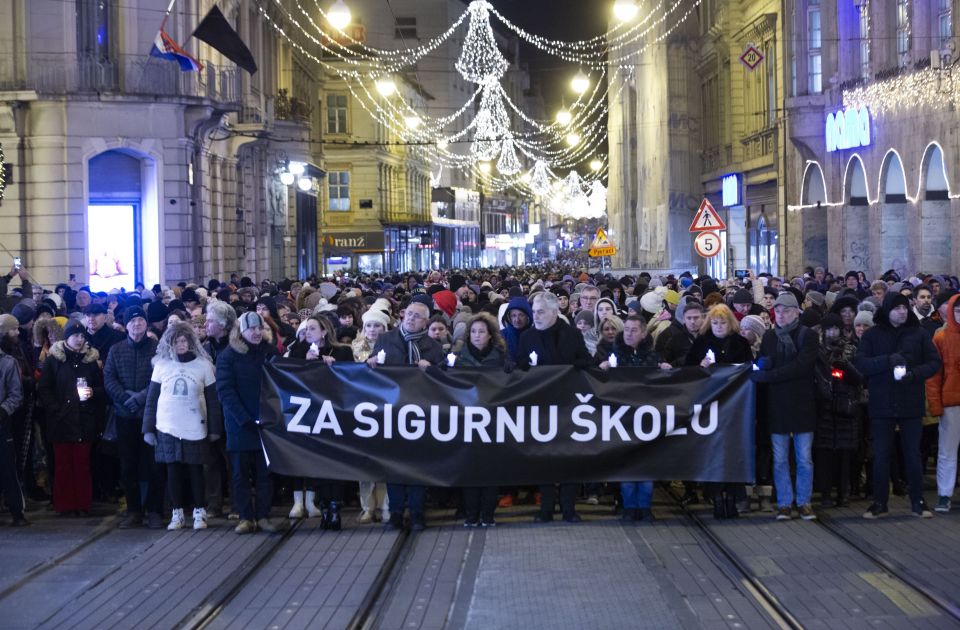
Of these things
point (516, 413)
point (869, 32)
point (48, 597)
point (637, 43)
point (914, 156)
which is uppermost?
point (637, 43)

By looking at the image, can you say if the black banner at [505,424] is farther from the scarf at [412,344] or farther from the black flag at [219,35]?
the black flag at [219,35]

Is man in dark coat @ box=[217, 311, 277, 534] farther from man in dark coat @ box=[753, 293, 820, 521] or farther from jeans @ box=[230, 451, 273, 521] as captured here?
man in dark coat @ box=[753, 293, 820, 521]

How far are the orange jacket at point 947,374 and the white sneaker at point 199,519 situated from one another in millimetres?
5976

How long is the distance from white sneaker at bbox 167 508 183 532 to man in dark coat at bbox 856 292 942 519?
5.51m

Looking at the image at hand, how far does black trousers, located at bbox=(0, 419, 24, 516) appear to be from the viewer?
12836 millimetres

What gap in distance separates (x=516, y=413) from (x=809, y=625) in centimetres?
408

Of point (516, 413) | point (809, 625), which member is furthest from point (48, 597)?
point (809, 625)

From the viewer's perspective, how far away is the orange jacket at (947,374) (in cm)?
1259

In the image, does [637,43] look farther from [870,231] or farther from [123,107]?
[123,107]

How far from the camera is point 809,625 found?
8875 mm

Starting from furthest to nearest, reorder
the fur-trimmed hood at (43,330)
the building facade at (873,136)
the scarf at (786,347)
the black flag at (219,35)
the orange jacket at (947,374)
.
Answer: the black flag at (219,35) → the building facade at (873,136) → the fur-trimmed hood at (43,330) → the orange jacket at (947,374) → the scarf at (786,347)

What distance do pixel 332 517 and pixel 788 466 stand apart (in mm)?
3682

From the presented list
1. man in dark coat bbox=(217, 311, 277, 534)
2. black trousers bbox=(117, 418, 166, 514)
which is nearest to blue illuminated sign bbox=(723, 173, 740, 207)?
black trousers bbox=(117, 418, 166, 514)

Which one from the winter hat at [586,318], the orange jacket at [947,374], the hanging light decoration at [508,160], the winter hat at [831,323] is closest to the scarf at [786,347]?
the winter hat at [831,323]
